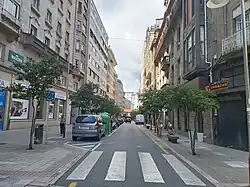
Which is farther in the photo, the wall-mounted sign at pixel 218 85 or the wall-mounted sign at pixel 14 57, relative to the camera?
the wall-mounted sign at pixel 14 57

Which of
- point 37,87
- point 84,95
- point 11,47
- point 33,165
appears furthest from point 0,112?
point 33,165

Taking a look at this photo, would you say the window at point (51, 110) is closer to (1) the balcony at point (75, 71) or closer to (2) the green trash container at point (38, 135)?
(1) the balcony at point (75, 71)

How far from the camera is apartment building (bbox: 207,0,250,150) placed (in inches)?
558

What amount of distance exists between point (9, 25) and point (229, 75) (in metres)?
16.1

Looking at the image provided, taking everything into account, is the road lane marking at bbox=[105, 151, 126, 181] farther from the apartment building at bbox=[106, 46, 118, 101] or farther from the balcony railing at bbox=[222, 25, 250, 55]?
the apartment building at bbox=[106, 46, 118, 101]

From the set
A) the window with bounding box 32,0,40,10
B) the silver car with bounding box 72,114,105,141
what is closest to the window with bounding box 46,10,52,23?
the window with bounding box 32,0,40,10

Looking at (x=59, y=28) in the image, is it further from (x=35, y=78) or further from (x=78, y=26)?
(x=35, y=78)

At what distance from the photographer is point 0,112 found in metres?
20.8

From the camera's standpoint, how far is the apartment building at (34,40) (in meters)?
20.9

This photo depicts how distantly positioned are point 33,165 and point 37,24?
856 inches

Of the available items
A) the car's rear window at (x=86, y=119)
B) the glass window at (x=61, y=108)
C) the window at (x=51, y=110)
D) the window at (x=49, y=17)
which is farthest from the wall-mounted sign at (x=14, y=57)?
the glass window at (x=61, y=108)

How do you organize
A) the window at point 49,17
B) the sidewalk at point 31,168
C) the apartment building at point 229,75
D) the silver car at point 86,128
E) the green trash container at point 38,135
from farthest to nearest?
the window at point 49,17 < the silver car at point 86,128 < the green trash container at point 38,135 < the apartment building at point 229,75 < the sidewalk at point 31,168

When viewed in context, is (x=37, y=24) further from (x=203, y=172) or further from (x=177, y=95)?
(x=203, y=172)

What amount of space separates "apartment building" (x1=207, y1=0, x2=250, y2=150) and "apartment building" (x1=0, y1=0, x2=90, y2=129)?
1459cm
